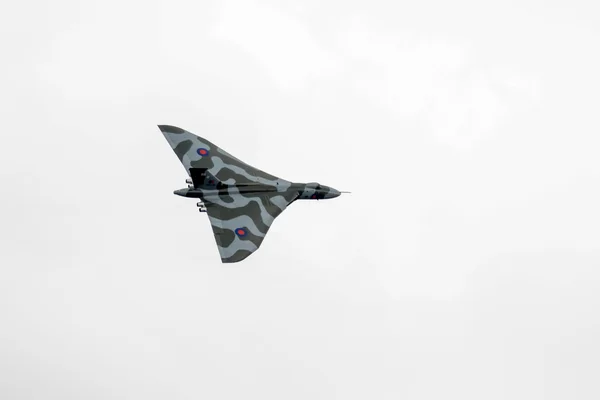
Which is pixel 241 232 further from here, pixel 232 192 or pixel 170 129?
pixel 170 129

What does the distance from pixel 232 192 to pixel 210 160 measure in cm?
488

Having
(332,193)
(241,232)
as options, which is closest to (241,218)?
(241,232)


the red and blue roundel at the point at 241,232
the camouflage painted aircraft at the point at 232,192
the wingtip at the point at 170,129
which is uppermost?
the wingtip at the point at 170,129

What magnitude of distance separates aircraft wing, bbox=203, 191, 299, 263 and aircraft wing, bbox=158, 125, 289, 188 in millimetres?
2091

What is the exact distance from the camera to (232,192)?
79500 mm

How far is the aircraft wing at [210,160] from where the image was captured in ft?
268

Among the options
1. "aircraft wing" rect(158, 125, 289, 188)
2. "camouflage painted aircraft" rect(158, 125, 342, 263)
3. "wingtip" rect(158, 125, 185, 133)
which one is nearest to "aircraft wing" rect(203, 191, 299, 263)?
"camouflage painted aircraft" rect(158, 125, 342, 263)

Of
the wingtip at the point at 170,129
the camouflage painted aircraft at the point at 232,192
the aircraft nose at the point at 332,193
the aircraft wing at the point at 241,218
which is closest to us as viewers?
the aircraft wing at the point at 241,218

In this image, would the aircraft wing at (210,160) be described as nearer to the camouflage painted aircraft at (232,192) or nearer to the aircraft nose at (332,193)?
the camouflage painted aircraft at (232,192)

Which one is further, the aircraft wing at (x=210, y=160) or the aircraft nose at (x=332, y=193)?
the aircraft nose at (x=332, y=193)

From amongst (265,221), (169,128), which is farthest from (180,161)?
(265,221)

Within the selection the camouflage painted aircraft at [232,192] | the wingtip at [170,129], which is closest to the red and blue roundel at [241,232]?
the camouflage painted aircraft at [232,192]

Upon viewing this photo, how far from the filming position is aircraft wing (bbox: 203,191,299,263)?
242ft

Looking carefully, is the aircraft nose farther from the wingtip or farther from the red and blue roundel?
the wingtip
